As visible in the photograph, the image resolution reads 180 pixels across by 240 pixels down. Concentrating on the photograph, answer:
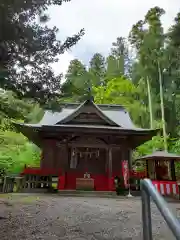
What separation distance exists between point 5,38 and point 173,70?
75.6ft

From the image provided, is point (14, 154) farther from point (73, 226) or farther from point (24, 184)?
point (73, 226)

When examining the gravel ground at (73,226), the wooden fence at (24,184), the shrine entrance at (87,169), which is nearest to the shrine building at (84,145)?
the shrine entrance at (87,169)

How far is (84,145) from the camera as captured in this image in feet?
50.3

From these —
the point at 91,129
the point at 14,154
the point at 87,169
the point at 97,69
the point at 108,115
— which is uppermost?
the point at 97,69

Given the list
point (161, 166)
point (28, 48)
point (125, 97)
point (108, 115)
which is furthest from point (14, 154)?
point (28, 48)

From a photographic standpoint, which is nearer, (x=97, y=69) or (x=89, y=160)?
(x=89, y=160)

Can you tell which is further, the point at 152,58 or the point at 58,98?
the point at 152,58

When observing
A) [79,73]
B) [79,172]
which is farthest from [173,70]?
[79,172]

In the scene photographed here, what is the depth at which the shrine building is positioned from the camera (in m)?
14.2

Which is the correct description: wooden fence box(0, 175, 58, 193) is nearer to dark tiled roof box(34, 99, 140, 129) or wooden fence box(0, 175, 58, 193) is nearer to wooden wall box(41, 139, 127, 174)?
wooden wall box(41, 139, 127, 174)

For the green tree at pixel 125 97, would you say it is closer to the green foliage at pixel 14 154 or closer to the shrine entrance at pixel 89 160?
the green foliage at pixel 14 154

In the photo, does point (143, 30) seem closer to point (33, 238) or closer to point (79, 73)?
point (79, 73)

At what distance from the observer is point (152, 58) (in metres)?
24.7

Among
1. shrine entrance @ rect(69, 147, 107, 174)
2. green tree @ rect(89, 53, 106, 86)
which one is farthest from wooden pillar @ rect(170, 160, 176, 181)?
green tree @ rect(89, 53, 106, 86)
